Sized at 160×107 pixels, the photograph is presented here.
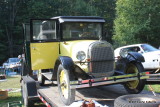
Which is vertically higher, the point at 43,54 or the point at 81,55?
the point at 81,55

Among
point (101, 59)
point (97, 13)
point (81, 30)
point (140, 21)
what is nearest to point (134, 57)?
point (101, 59)

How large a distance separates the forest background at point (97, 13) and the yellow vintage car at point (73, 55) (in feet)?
42.1

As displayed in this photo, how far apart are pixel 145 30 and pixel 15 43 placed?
19.4 meters

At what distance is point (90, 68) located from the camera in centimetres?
581

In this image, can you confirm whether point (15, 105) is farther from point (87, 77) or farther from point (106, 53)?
point (106, 53)

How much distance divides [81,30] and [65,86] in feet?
7.21

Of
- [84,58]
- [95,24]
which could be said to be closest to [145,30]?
[95,24]

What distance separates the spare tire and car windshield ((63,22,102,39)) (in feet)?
10.6

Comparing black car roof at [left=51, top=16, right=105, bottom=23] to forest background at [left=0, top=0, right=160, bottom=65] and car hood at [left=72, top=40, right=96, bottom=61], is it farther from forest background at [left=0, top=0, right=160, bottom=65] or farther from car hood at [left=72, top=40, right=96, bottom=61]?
forest background at [left=0, top=0, right=160, bottom=65]

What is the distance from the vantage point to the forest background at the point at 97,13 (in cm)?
2541

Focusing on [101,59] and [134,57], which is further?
[134,57]

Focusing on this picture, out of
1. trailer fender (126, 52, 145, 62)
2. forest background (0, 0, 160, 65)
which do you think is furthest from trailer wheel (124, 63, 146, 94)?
forest background (0, 0, 160, 65)

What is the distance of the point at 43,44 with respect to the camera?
7.16 meters

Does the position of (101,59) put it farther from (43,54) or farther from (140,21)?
(140,21)
